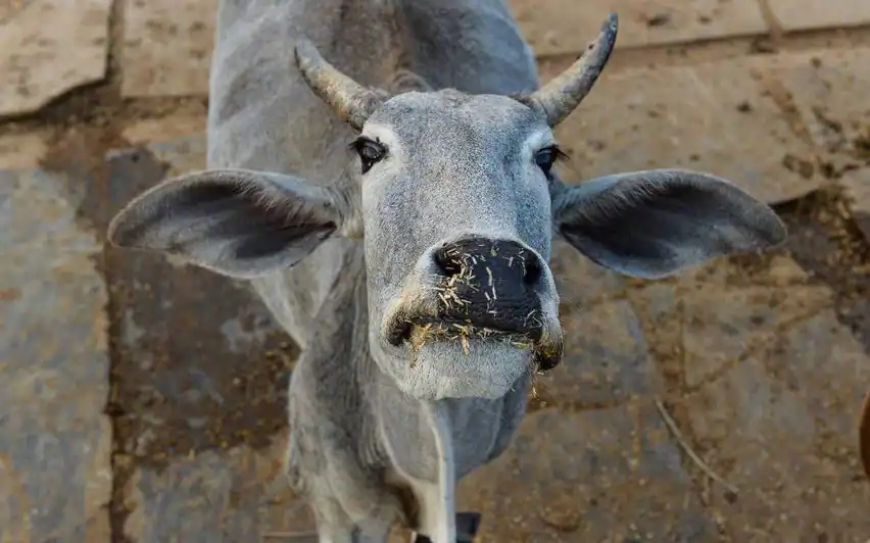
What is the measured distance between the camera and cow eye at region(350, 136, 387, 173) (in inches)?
70.7

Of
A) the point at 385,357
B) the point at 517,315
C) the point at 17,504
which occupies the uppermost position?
the point at 517,315

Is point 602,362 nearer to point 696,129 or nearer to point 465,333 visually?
point 696,129

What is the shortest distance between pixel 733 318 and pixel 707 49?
1.55 m

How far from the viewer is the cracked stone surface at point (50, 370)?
10.0 ft

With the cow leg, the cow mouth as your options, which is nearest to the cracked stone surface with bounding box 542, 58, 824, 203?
the cow leg

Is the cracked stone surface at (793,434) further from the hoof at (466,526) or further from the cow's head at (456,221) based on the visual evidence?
the cow's head at (456,221)


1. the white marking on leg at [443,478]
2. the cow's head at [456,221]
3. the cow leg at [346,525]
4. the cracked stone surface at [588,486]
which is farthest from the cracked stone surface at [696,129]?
the white marking on leg at [443,478]

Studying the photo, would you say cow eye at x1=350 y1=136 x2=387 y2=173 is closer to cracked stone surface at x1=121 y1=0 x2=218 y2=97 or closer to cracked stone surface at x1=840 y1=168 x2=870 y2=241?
cracked stone surface at x1=121 y1=0 x2=218 y2=97

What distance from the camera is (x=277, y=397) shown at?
A: 10.9 ft

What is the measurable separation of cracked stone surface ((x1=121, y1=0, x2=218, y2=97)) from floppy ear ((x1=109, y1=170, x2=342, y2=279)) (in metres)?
2.22

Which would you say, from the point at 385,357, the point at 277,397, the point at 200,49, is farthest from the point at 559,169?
the point at 385,357

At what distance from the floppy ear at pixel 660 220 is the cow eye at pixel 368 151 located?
1.47 feet

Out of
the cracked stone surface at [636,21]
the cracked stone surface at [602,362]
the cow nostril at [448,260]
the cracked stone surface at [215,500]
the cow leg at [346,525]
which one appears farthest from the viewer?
the cracked stone surface at [636,21]

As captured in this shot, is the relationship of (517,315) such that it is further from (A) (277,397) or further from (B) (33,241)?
(B) (33,241)
